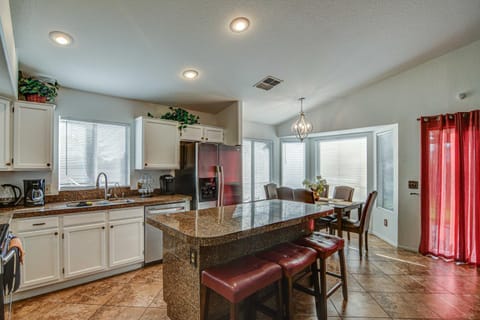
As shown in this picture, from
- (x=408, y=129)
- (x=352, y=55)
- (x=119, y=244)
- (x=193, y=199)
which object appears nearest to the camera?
(x=119, y=244)

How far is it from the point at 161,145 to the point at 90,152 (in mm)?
969

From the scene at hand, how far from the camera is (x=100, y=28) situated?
2254 millimetres

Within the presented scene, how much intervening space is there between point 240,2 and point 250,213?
1913 mm

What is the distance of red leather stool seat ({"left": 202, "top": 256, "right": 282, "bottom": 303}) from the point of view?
4.93 feet

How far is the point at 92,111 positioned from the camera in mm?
3418

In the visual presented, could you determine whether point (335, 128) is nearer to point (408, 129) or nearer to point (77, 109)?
point (408, 129)

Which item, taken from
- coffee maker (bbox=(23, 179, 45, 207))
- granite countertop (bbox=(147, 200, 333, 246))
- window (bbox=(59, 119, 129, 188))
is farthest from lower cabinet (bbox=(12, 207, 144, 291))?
granite countertop (bbox=(147, 200, 333, 246))

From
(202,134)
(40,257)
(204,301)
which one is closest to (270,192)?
(202,134)

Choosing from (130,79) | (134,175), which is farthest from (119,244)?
(130,79)

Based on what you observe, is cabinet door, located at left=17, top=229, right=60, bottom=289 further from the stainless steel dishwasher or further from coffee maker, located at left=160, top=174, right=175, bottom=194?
coffee maker, located at left=160, top=174, right=175, bottom=194

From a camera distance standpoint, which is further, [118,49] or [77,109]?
[77,109]

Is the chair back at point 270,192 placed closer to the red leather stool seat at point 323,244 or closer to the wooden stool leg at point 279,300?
the red leather stool seat at point 323,244

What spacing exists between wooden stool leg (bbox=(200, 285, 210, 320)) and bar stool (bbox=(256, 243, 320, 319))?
0.49 meters

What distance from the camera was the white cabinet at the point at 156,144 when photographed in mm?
3583
